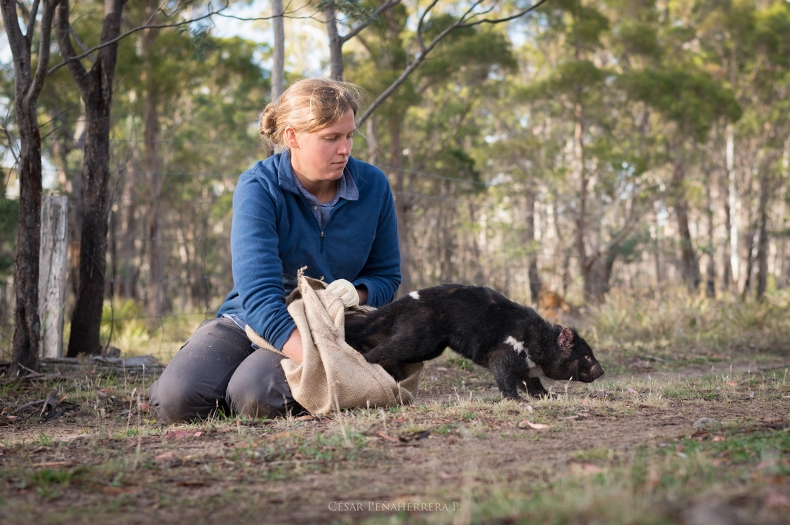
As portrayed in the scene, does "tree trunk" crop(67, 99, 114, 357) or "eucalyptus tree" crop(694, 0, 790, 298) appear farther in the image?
"eucalyptus tree" crop(694, 0, 790, 298)

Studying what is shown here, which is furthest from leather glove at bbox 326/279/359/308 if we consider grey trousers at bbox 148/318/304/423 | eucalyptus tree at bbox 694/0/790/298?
eucalyptus tree at bbox 694/0/790/298

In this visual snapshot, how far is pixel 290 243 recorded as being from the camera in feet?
14.1

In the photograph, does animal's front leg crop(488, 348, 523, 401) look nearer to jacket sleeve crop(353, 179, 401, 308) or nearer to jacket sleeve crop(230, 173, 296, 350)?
jacket sleeve crop(353, 179, 401, 308)

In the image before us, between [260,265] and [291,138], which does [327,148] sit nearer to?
[291,138]

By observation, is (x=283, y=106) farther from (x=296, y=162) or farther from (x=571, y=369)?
(x=571, y=369)

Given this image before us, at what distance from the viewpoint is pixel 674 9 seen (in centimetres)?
2527

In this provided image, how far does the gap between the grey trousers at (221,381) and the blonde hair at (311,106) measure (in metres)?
1.23

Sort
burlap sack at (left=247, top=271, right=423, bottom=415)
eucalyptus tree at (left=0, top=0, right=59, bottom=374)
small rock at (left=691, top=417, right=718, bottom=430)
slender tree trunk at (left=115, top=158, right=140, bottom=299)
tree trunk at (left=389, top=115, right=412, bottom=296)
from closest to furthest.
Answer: small rock at (left=691, top=417, right=718, bottom=430), burlap sack at (left=247, top=271, right=423, bottom=415), eucalyptus tree at (left=0, top=0, right=59, bottom=374), tree trunk at (left=389, top=115, right=412, bottom=296), slender tree trunk at (left=115, top=158, right=140, bottom=299)

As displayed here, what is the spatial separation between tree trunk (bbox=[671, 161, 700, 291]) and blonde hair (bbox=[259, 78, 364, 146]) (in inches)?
691

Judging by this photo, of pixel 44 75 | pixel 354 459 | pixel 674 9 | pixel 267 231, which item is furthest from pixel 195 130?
pixel 354 459

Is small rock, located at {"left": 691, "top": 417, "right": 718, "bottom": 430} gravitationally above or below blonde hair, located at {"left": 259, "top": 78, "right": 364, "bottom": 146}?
below

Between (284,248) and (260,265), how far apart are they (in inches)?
14.2

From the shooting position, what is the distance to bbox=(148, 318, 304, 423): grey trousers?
4.02m

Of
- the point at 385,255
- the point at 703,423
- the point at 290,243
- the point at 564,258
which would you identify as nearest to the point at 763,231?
the point at 564,258
